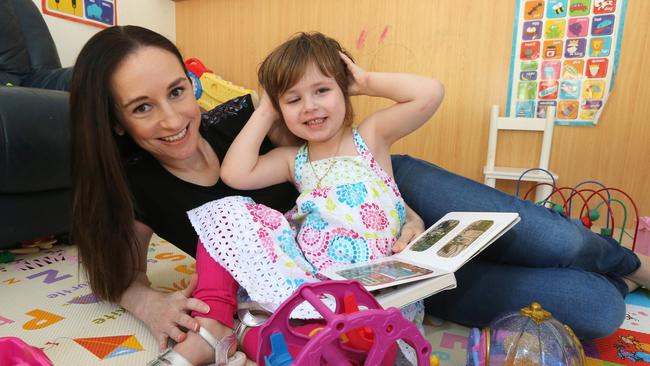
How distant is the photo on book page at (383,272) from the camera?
1.77ft

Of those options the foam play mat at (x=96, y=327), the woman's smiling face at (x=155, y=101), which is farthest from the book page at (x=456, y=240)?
the woman's smiling face at (x=155, y=101)

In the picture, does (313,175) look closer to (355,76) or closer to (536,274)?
(355,76)

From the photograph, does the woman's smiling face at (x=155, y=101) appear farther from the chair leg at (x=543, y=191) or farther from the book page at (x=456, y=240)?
the chair leg at (x=543, y=191)

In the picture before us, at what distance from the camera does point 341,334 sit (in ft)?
1.25

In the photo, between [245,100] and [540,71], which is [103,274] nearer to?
[245,100]

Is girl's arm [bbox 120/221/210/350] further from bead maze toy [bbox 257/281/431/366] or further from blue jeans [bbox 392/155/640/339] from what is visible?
blue jeans [bbox 392/155/640/339]

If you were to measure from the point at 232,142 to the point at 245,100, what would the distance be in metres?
0.11

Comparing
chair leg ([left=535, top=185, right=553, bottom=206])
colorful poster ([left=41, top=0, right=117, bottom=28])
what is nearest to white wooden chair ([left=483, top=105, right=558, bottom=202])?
chair leg ([left=535, top=185, right=553, bottom=206])

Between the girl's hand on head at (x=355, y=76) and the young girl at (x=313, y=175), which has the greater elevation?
the girl's hand on head at (x=355, y=76)

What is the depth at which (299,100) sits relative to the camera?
2.49 feet

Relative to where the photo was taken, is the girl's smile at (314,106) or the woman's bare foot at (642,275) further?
the woman's bare foot at (642,275)

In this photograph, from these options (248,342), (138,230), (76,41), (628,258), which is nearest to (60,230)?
(138,230)

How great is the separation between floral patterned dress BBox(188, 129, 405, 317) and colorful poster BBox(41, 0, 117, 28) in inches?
→ 60.4

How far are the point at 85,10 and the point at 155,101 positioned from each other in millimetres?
1560
